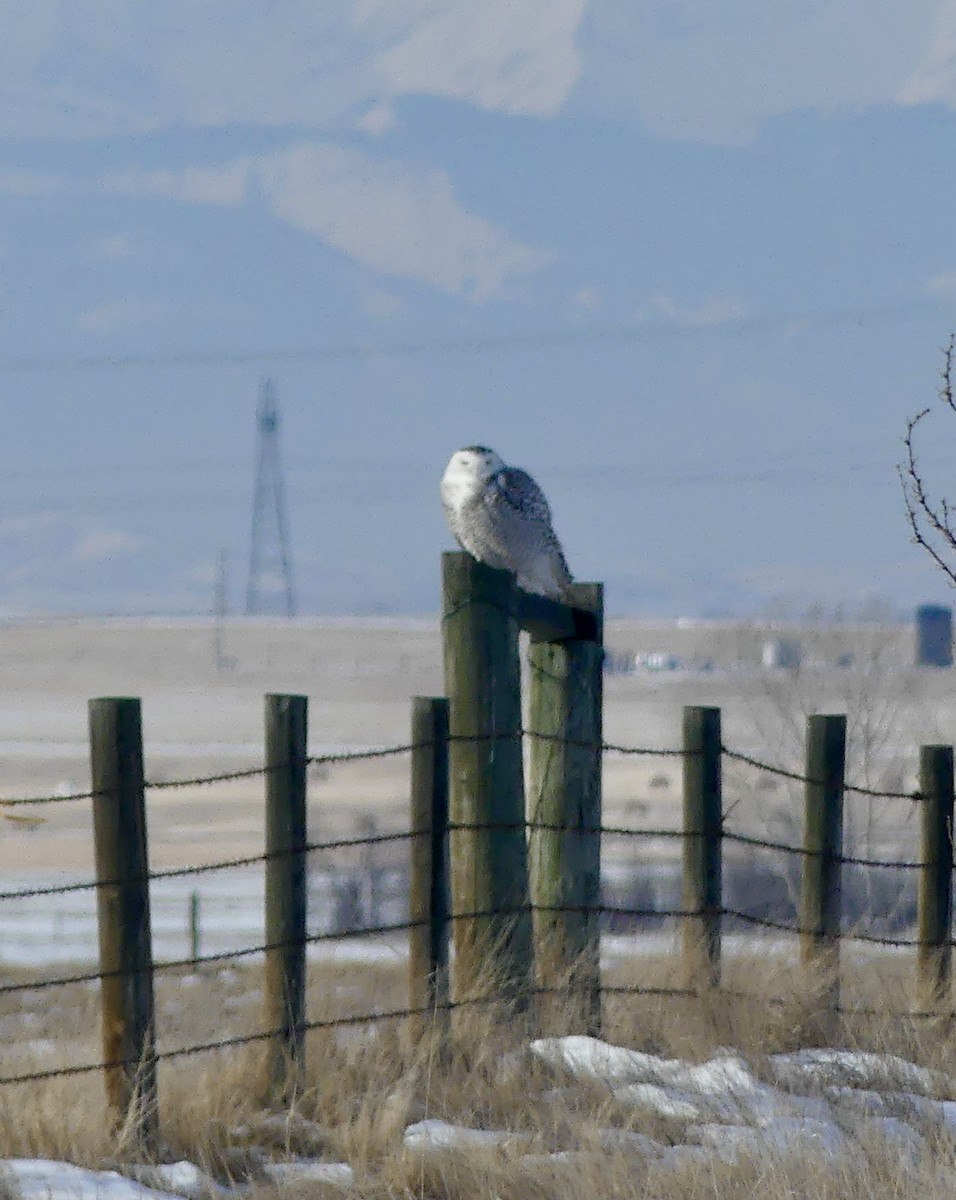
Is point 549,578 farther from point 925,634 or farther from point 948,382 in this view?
point 925,634

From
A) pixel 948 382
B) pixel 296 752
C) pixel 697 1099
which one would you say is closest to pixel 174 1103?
pixel 296 752

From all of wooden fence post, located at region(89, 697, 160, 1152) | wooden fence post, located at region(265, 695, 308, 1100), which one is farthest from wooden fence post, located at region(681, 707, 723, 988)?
wooden fence post, located at region(89, 697, 160, 1152)

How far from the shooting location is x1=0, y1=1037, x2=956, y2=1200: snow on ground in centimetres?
491

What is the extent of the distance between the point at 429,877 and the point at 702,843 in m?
1.21

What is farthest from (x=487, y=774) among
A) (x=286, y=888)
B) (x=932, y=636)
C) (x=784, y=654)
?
(x=932, y=636)

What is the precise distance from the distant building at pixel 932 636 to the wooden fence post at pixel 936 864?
187ft

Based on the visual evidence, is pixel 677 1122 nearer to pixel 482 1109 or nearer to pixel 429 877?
pixel 482 1109

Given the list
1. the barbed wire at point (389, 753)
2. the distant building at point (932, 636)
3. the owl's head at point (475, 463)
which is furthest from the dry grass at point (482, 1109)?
the distant building at point (932, 636)

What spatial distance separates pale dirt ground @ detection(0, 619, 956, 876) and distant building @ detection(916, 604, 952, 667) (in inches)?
26.5

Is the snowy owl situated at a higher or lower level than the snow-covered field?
higher

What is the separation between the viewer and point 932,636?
66125 millimetres

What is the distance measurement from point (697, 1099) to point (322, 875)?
117 feet

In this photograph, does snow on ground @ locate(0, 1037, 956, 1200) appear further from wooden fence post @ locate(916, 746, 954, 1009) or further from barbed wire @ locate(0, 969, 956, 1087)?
wooden fence post @ locate(916, 746, 954, 1009)

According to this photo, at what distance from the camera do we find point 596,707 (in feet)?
22.7
